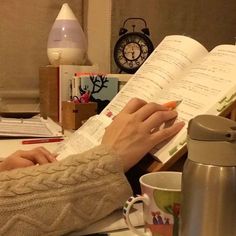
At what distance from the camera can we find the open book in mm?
669

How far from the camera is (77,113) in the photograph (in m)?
1.23

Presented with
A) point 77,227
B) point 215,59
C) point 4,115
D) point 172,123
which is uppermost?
point 215,59

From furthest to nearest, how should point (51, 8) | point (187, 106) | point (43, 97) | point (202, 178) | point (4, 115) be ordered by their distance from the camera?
point (51, 8) → point (43, 97) → point (4, 115) → point (187, 106) → point (202, 178)

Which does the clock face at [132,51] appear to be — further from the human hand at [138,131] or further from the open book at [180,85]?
the human hand at [138,131]

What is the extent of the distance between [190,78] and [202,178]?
1.17 feet

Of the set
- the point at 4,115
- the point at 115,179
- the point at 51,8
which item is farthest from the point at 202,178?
the point at 51,8

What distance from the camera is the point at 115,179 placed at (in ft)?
2.03

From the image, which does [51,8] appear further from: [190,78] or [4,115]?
[190,78]

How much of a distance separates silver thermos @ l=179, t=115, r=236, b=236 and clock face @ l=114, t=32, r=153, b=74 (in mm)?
1259

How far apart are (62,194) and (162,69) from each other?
39 cm

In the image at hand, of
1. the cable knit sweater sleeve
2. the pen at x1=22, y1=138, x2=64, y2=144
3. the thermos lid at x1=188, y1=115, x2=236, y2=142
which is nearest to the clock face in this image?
the pen at x1=22, y1=138, x2=64, y2=144

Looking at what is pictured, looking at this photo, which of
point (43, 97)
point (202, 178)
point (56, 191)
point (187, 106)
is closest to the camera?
point (202, 178)

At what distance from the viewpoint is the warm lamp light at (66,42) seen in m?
1.69

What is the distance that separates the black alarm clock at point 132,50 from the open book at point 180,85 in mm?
752
